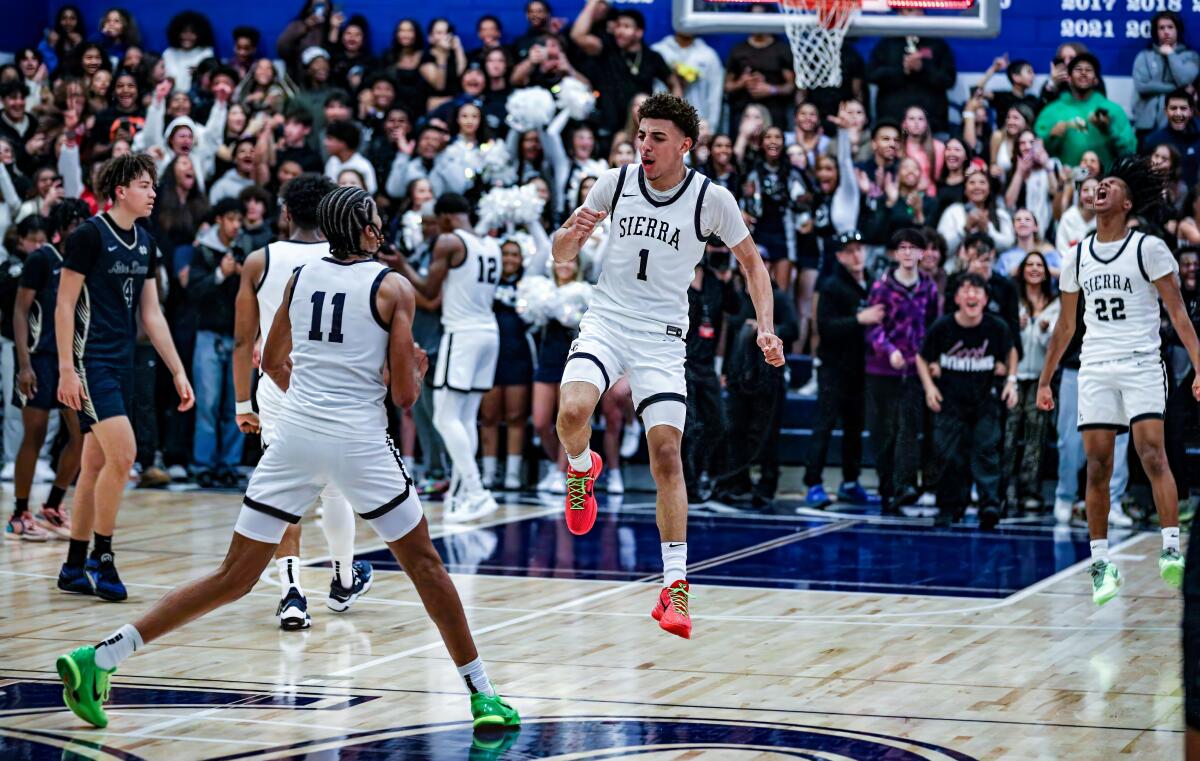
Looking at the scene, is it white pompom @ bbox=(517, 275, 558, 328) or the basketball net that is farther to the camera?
the basketball net

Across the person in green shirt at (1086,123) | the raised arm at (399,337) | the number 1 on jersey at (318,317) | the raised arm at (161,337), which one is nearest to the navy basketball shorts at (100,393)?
the raised arm at (161,337)

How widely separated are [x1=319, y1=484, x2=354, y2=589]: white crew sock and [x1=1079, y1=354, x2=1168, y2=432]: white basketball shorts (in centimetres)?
421

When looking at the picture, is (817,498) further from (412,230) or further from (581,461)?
(581,461)

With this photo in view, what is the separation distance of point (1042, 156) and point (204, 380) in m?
7.91

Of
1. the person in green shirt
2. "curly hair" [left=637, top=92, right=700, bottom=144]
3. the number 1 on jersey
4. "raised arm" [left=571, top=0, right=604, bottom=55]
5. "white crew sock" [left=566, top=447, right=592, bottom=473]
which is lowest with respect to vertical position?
"white crew sock" [left=566, top=447, right=592, bottom=473]

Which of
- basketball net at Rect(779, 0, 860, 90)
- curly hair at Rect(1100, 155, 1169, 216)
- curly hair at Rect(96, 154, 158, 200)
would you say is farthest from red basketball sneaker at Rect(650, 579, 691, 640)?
basketball net at Rect(779, 0, 860, 90)

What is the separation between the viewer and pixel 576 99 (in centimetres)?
1572

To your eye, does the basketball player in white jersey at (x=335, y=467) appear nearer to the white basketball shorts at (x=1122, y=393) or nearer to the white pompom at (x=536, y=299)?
the white basketball shorts at (x=1122, y=393)

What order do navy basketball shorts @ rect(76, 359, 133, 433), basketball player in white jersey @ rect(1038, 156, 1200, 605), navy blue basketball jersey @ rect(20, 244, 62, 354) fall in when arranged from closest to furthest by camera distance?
navy basketball shorts @ rect(76, 359, 133, 433) → basketball player in white jersey @ rect(1038, 156, 1200, 605) → navy blue basketball jersey @ rect(20, 244, 62, 354)

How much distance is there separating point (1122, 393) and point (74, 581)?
237 inches

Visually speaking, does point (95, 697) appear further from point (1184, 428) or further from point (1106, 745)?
point (1184, 428)

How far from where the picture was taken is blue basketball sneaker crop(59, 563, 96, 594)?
29.9 feet

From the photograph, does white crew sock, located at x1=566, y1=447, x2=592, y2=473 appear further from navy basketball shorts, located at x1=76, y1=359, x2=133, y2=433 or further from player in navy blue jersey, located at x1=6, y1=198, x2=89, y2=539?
player in navy blue jersey, located at x1=6, y1=198, x2=89, y2=539

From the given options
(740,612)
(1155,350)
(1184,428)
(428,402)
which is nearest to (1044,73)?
(1184,428)
